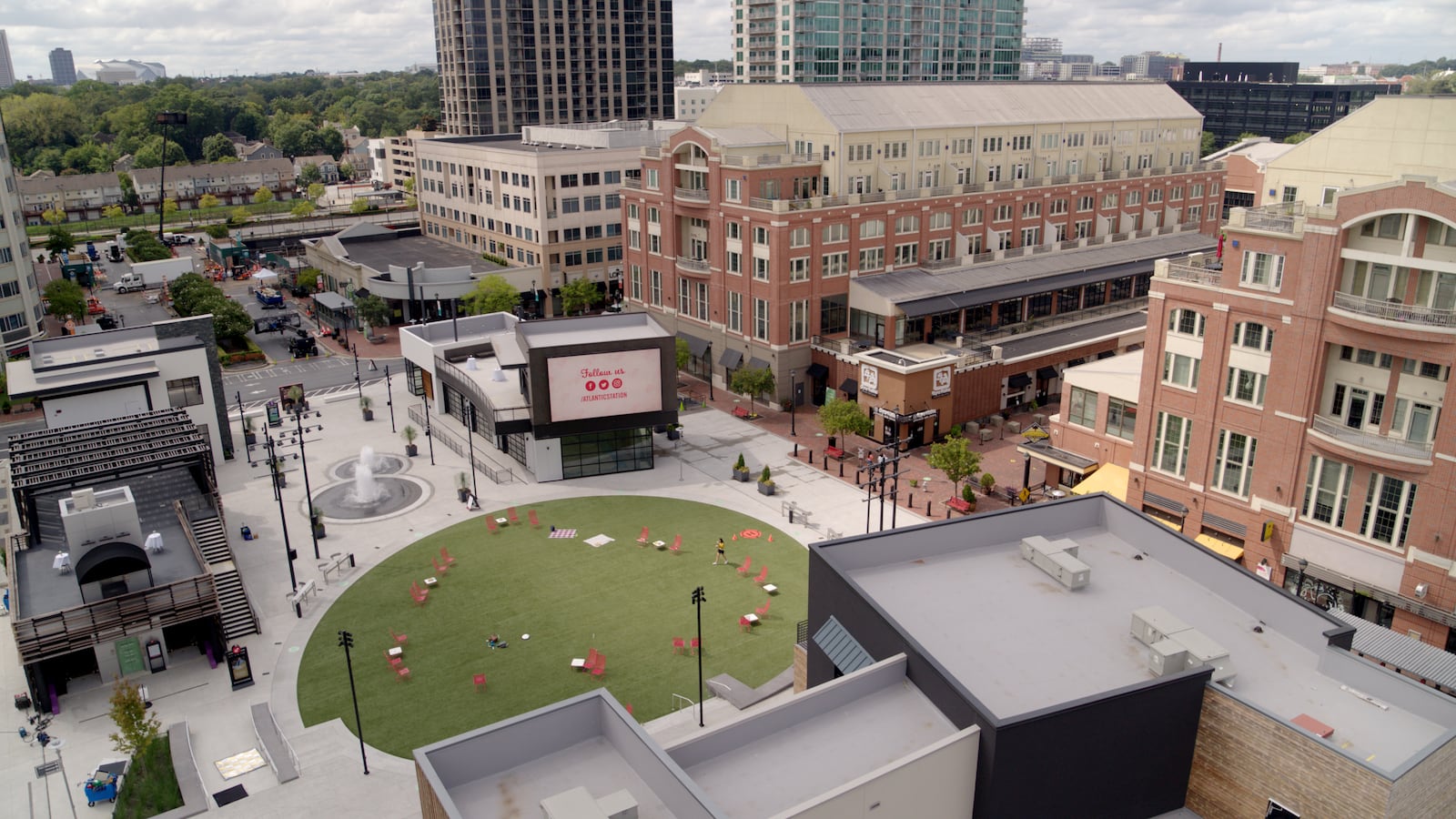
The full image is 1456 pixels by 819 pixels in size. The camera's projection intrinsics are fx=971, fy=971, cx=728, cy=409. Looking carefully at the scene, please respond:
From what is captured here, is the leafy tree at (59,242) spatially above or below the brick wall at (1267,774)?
above

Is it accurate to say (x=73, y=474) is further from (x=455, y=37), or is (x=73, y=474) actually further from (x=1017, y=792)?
(x=455, y=37)

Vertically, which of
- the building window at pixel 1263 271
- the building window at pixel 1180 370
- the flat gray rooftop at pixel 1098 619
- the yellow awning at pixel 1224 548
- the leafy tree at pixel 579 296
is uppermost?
the building window at pixel 1263 271

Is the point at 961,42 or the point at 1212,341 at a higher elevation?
the point at 961,42

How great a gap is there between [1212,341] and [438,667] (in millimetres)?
35402

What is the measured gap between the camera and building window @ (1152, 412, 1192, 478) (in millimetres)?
43906

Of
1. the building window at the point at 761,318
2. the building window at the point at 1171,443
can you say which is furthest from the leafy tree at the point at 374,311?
the building window at the point at 1171,443

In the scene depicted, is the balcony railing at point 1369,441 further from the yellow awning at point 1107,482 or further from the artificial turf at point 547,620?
the artificial turf at point 547,620

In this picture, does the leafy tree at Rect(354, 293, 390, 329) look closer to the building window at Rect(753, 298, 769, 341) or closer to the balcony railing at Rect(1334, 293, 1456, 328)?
the building window at Rect(753, 298, 769, 341)

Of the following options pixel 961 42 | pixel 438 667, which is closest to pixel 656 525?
pixel 438 667

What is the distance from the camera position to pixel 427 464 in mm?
62094

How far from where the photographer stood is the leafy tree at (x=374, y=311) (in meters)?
91.9

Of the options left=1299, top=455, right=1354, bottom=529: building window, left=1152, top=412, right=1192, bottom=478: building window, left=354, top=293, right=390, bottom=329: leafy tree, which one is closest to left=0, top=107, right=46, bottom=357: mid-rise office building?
left=354, top=293, right=390, bottom=329: leafy tree

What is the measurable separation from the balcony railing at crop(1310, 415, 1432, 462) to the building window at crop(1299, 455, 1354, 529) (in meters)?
1.25

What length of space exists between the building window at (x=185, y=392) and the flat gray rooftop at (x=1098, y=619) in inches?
1946
